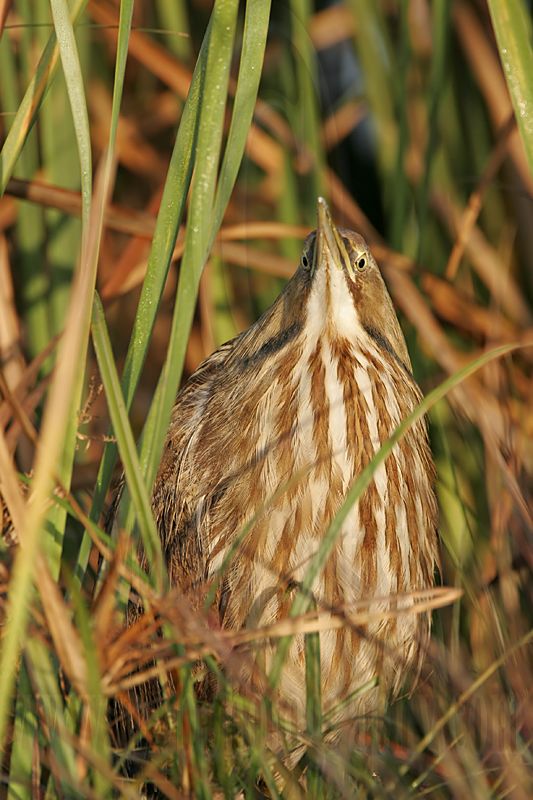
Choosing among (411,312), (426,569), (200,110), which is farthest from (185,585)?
(411,312)

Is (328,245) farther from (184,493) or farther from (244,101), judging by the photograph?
(184,493)

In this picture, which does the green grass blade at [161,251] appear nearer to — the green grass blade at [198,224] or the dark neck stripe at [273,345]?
the green grass blade at [198,224]

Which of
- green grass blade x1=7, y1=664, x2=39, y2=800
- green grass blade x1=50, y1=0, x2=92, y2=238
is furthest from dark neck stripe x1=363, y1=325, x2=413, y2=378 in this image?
green grass blade x1=7, y1=664, x2=39, y2=800

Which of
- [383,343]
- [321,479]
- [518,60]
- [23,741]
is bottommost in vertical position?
[23,741]

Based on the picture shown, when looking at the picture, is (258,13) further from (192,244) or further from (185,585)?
(185,585)

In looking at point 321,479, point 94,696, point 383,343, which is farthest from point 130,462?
point 383,343

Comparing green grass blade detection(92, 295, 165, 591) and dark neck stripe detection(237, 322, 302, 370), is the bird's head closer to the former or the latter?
dark neck stripe detection(237, 322, 302, 370)
